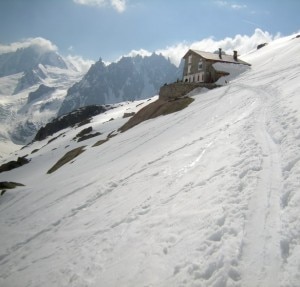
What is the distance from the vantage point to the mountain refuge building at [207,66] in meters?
67.7

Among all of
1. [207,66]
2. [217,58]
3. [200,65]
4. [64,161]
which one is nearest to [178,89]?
[207,66]

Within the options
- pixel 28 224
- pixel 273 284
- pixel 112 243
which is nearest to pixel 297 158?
pixel 273 284

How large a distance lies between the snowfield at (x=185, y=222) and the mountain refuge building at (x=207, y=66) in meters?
47.5

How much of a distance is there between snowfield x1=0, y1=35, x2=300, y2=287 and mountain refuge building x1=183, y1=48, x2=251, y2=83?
47492mm

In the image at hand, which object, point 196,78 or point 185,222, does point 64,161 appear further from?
point 185,222

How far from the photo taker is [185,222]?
11414mm

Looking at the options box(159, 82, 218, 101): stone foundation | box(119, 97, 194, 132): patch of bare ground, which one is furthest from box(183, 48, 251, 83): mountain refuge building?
box(119, 97, 194, 132): patch of bare ground

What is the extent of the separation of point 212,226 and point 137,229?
11.1 feet

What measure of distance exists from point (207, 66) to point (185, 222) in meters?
61.9

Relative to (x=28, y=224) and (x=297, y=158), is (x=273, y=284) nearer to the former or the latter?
(x=297, y=158)

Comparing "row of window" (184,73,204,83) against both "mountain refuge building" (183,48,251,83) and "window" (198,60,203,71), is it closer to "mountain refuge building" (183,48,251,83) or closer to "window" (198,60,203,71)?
"mountain refuge building" (183,48,251,83)

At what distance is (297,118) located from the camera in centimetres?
1734

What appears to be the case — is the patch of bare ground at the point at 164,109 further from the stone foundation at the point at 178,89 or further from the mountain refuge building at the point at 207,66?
the mountain refuge building at the point at 207,66

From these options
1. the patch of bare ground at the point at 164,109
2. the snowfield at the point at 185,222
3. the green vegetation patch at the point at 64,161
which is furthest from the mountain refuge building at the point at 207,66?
the snowfield at the point at 185,222
